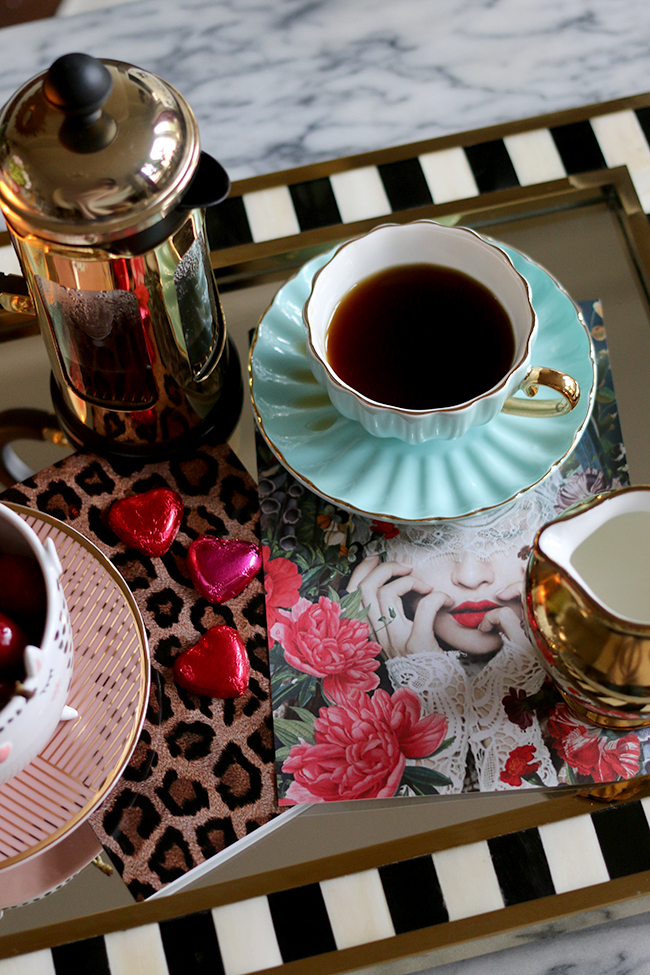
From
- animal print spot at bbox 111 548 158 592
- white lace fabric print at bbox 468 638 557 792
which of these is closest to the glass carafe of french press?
animal print spot at bbox 111 548 158 592

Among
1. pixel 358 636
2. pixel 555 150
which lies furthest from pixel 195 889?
pixel 555 150

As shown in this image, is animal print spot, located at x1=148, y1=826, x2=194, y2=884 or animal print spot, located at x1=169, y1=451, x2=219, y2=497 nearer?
animal print spot, located at x1=148, y1=826, x2=194, y2=884

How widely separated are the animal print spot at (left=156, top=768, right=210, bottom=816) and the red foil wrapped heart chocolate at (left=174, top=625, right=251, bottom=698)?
0.21ft

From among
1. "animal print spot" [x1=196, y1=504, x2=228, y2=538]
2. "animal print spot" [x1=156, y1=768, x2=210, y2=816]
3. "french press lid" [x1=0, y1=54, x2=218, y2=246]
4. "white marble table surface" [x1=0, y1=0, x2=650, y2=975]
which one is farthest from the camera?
"white marble table surface" [x1=0, y1=0, x2=650, y2=975]

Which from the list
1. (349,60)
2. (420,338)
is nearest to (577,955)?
(420,338)

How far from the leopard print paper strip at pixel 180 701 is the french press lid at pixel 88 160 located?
10.0 inches

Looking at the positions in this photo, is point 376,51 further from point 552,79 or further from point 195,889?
point 195,889

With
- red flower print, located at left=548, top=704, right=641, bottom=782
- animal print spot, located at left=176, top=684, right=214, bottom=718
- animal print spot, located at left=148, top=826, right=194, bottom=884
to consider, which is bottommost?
red flower print, located at left=548, top=704, right=641, bottom=782

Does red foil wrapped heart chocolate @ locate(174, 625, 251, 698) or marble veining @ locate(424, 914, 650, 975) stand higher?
red foil wrapped heart chocolate @ locate(174, 625, 251, 698)

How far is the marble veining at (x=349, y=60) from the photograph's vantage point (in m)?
0.99

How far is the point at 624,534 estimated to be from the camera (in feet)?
2.01

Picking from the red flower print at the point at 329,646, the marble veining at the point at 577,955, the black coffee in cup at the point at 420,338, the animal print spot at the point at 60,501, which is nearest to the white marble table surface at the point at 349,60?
the black coffee in cup at the point at 420,338

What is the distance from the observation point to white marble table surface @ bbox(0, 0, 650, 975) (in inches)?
39.0

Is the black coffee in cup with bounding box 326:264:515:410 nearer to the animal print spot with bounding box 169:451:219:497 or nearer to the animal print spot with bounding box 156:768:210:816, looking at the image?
the animal print spot with bounding box 169:451:219:497
